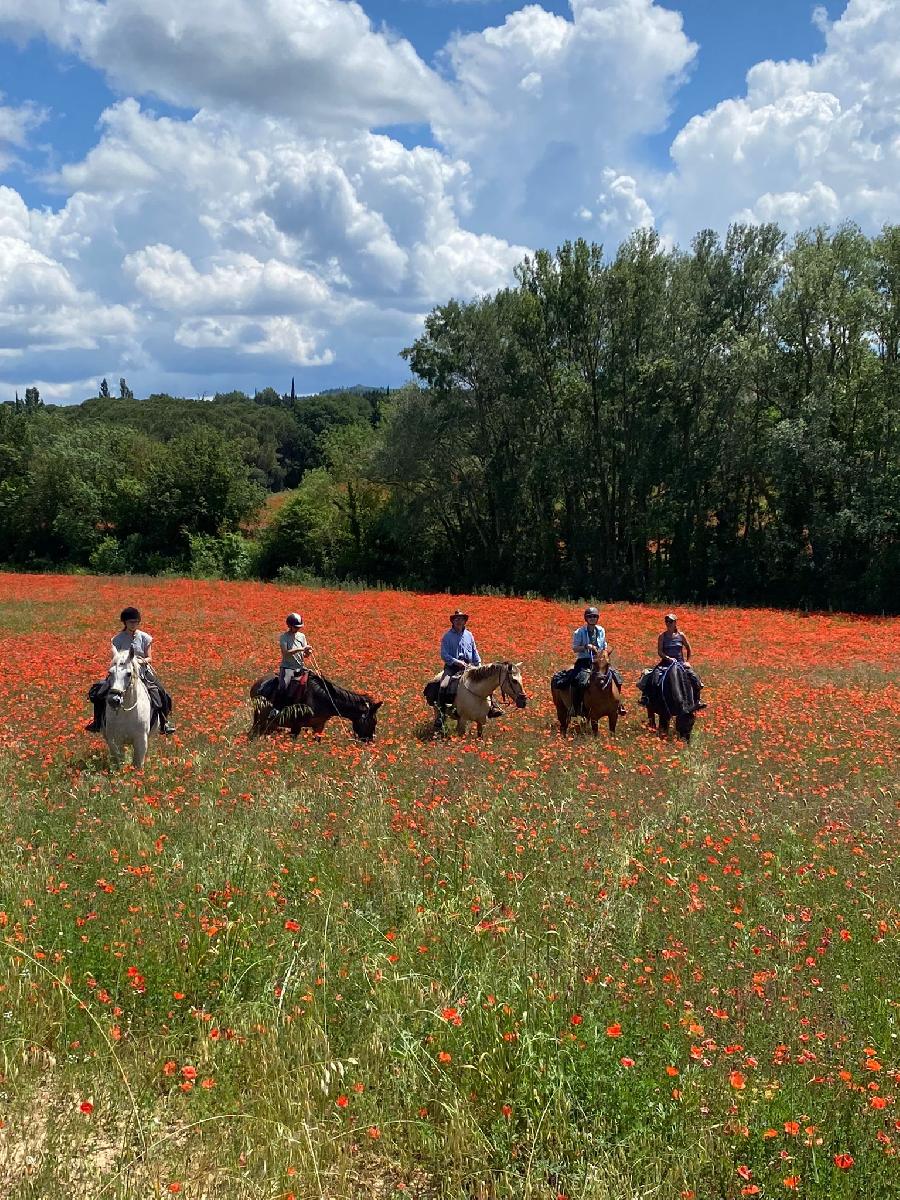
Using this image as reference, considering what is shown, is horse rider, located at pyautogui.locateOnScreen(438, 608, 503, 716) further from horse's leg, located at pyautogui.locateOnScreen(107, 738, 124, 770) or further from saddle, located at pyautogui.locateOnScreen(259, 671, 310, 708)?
horse's leg, located at pyautogui.locateOnScreen(107, 738, 124, 770)

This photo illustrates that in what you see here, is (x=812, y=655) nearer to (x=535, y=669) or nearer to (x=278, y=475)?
(x=535, y=669)

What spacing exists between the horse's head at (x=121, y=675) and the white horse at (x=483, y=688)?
15.6 ft

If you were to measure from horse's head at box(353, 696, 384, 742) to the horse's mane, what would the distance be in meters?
1.48

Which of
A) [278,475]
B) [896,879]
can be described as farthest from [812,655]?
[278,475]

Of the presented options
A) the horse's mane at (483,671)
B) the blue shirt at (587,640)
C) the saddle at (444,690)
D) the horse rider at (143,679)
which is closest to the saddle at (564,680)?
the blue shirt at (587,640)

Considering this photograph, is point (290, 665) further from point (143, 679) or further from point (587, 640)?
point (587, 640)

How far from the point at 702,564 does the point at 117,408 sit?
13645cm

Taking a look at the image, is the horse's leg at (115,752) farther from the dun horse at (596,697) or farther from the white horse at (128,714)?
the dun horse at (596,697)

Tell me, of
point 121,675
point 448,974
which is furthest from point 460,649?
point 448,974

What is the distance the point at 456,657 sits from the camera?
12.9 metres

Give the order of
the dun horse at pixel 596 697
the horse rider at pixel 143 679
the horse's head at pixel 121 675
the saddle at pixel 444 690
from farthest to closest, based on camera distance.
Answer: the saddle at pixel 444 690 < the dun horse at pixel 596 697 < the horse rider at pixel 143 679 < the horse's head at pixel 121 675

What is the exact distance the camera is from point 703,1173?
3.90 m

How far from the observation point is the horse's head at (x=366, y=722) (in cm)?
1221

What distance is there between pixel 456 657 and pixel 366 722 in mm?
1793
